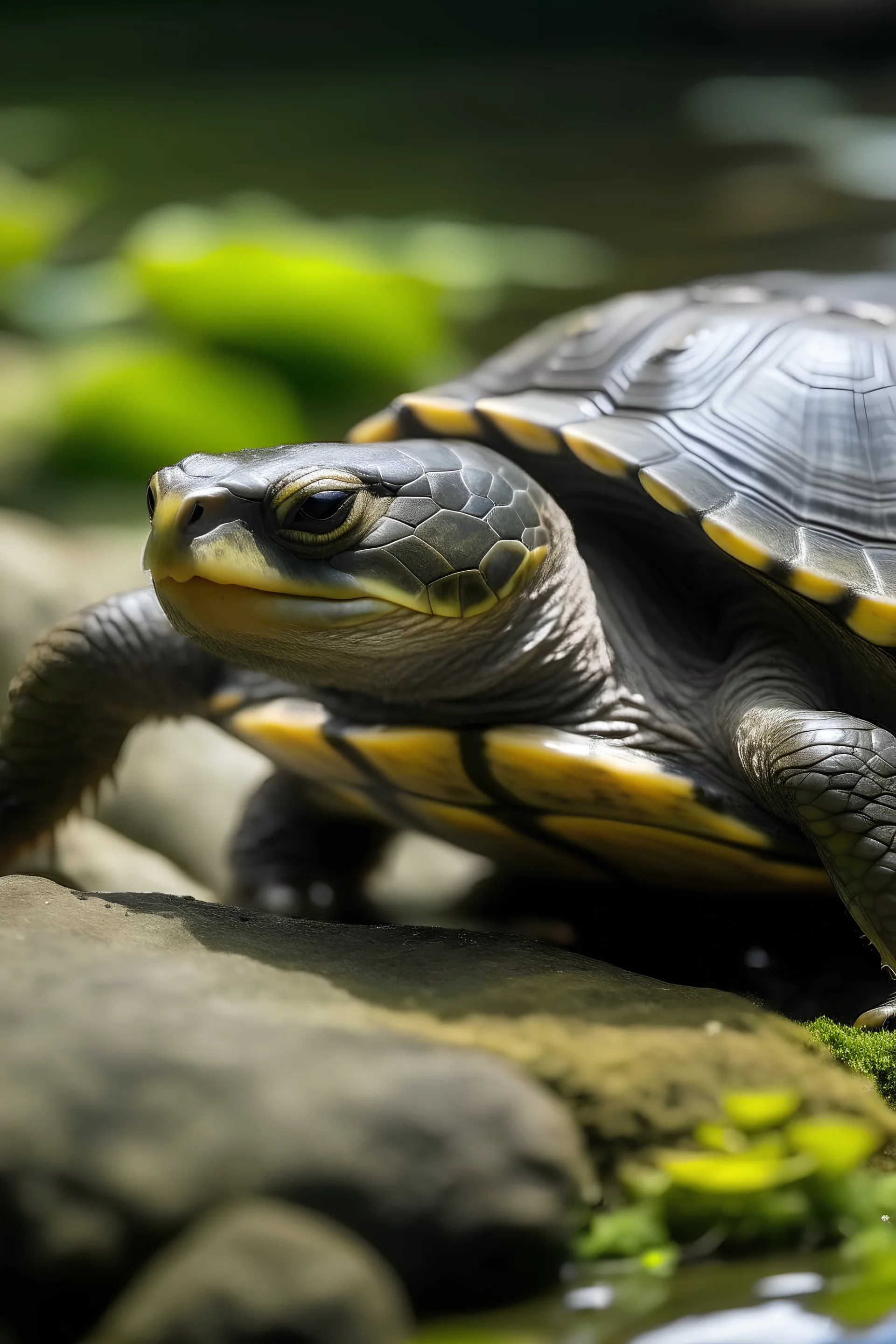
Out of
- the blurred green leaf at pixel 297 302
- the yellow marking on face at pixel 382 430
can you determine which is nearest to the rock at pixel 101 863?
the yellow marking on face at pixel 382 430

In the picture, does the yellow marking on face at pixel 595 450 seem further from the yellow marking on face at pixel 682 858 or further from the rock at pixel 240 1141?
the rock at pixel 240 1141

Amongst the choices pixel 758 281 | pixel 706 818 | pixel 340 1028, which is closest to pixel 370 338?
pixel 758 281

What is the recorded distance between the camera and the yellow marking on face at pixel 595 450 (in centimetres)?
224

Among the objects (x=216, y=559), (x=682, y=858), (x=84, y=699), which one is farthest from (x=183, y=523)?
(x=682, y=858)

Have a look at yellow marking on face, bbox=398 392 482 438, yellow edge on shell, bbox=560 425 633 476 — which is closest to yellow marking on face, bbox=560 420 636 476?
yellow edge on shell, bbox=560 425 633 476

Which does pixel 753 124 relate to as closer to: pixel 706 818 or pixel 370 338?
pixel 370 338

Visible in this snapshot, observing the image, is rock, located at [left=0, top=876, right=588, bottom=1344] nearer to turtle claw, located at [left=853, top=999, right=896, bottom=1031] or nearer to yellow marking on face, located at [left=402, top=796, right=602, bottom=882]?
turtle claw, located at [left=853, top=999, right=896, bottom=1031]

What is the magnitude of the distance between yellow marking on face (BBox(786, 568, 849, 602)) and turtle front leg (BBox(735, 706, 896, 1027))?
0.64ft

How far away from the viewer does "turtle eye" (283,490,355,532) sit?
75.6 inches

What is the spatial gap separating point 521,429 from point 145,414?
2467 mm

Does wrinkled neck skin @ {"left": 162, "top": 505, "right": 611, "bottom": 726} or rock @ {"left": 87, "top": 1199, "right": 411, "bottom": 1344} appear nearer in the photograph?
rock @ {"left": 87, "top": 1199, "right": 411, "bottom": 1344}

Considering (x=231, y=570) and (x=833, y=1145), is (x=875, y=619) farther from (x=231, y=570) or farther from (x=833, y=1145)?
(x=231, y=570)

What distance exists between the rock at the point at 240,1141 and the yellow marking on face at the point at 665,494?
1014mm

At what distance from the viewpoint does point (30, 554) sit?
3.48m
